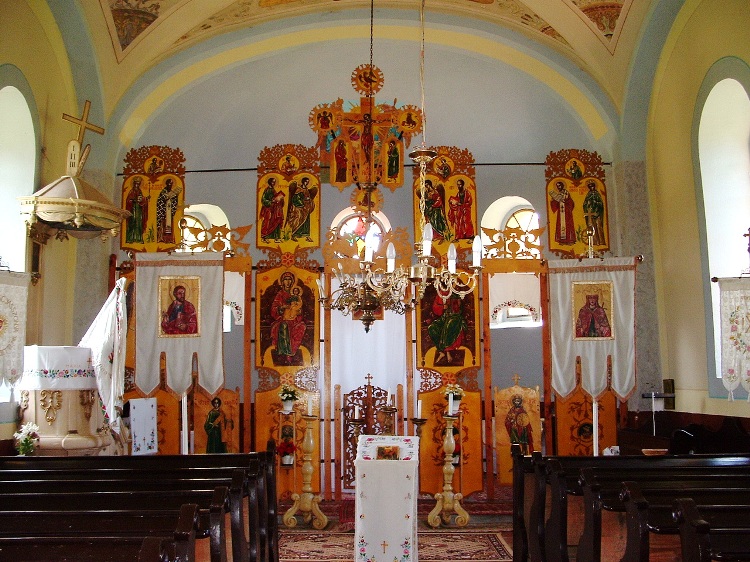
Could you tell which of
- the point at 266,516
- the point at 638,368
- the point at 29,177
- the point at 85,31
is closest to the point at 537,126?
the point at 638,368

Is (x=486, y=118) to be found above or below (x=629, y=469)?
above

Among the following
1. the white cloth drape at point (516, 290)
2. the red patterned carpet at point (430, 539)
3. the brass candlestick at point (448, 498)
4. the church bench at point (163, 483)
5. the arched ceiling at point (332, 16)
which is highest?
the arched ceiling at point (332, 16)

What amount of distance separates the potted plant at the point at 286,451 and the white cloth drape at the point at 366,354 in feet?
5.84

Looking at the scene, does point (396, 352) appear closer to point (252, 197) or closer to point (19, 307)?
point (252, 197)

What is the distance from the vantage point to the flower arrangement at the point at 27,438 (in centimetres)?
753

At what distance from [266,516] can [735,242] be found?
20.8 ft

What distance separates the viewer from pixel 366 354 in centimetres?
1137

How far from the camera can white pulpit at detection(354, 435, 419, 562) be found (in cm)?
650

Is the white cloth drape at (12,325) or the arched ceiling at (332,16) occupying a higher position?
the arched ceiling at (332,16)

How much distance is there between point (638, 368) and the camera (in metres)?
10.5

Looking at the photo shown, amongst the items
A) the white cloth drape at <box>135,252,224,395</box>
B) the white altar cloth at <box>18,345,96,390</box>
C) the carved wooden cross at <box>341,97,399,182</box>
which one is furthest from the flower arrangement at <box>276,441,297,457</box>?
the carved wooden cross at <box>341,97,399,182</box>

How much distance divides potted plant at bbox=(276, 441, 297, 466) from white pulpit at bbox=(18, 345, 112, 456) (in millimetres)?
2261

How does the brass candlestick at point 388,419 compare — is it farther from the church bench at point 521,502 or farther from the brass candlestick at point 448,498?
the church bench at point 521,502

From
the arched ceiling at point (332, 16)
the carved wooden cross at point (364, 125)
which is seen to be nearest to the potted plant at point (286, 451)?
the carved wooden cross at point (364, 125)
